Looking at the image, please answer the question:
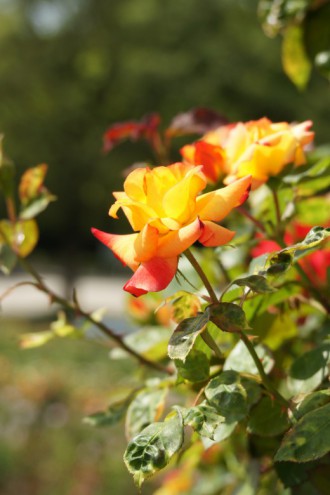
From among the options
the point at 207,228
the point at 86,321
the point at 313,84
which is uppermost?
the point at 207,228

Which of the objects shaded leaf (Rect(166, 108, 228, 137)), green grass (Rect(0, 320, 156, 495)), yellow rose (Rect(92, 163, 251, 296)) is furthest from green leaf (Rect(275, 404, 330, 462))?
green grass (Rect(0, 320, 156, 495))

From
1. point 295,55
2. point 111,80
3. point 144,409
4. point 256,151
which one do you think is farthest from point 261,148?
point 111,80

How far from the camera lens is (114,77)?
10.8 m

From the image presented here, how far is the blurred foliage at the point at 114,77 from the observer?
10.0 m

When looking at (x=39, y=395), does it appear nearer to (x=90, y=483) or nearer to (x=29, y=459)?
(x=29, y=459)

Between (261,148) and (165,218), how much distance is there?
6.0 inches

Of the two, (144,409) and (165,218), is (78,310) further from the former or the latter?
(165,218)

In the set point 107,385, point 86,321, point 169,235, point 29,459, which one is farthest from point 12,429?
point 169,235

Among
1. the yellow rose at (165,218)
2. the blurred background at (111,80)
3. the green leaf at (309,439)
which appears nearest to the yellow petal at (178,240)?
the yellow rose at (165,218)

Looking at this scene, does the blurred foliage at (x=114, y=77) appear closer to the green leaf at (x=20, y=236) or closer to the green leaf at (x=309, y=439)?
the green leaf at (x=20, y=236)

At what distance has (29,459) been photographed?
362 cm

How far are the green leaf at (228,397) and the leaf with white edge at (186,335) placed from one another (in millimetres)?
47

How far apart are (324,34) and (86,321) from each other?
0.44 metres

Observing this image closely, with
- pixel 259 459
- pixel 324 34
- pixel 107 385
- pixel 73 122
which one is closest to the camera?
pixel 259 459
